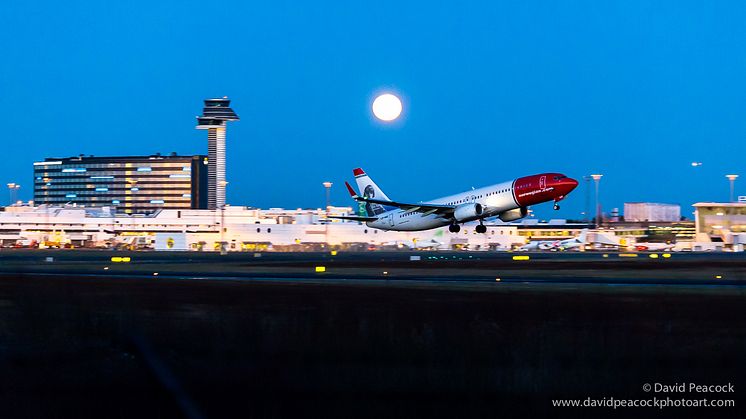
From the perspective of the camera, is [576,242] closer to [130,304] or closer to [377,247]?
[377,247]

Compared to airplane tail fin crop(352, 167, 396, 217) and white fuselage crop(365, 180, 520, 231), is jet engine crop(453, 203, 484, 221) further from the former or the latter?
airplane tail fin crop(352, 167, 396, 217)

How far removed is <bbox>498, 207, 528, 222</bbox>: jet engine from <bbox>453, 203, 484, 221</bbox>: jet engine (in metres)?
1.84

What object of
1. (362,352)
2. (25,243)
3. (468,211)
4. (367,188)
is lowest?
(362,352)

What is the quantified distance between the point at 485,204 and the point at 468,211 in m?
1.30

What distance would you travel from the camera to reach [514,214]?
6906 cm

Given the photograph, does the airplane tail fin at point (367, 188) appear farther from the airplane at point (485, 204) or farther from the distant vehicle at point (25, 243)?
the distant vehicle at point (25, 243)

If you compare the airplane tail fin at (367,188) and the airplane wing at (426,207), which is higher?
the airplane tail fin at (367,188)

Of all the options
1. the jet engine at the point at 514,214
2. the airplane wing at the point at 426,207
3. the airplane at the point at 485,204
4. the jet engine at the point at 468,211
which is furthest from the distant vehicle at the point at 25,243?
the jet engine at the point at 514,214

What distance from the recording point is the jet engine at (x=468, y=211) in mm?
69000

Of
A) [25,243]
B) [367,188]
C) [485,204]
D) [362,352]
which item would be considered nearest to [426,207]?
[485,204]

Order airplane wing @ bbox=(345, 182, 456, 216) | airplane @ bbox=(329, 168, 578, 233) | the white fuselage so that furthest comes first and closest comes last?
airplane wing @ bbox=(345, 182, 456, 216) → the white fuselage → airplane @ bbox=(329, 168, 578, 233)

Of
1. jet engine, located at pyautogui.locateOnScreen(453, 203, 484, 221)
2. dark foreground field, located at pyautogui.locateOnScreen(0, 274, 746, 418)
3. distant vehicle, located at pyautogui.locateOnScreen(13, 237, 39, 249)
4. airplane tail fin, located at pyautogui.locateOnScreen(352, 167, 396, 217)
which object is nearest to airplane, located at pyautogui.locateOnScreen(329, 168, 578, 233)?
jet engine, located at pyautogui.locateOnScreen(453, 203, 484, 221)

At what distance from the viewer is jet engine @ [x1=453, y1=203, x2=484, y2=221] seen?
6900 cm

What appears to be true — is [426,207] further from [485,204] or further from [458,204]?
[485,204]
